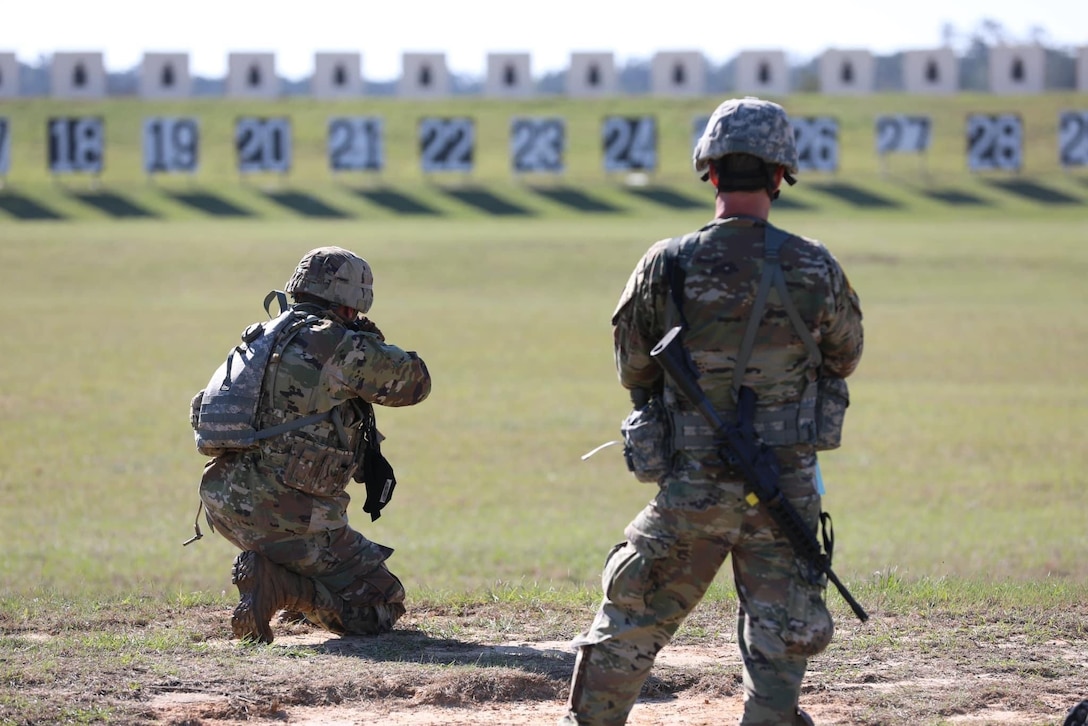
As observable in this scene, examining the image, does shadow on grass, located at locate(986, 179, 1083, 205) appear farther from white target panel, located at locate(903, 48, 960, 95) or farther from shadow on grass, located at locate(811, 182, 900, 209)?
white target panel, located at locate(903, 48, 960, 95)

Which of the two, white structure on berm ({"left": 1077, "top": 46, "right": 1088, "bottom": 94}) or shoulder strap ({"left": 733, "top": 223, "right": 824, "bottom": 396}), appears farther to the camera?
white structure on berm ({"left": 1077, "top": 46, "right": 1088, "bottom": 94})

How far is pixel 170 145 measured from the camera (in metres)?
59.1

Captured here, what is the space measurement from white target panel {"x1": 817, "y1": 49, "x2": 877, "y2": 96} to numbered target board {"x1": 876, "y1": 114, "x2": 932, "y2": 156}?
17.0 meters

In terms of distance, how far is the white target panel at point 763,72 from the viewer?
78875mm

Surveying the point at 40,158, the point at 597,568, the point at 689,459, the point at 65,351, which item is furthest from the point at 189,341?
the point at 40,158

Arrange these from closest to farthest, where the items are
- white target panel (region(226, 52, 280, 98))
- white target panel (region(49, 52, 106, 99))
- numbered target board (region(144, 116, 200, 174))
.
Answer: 1. numbered target board (region(144, 116, 200, 174))
2. white target panel (region(49, 52, 106, 99))
3. white target panel (region(226, 52, 280, 98))

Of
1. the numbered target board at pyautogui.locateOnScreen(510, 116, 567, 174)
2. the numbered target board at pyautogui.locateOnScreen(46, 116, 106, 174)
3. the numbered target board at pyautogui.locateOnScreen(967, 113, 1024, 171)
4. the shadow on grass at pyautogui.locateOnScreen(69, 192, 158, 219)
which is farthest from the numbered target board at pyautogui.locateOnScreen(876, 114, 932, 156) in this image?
the numbered target board at pyautogui.locateOnScreen(46, 116, 106, 174)

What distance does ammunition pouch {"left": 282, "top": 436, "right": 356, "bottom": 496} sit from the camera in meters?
6.17

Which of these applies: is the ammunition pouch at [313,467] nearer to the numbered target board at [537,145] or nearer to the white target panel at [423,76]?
the numbered target board at [537,145]

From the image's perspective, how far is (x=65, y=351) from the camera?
73.2 ft

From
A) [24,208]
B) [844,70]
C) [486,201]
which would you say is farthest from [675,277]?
[844,70]

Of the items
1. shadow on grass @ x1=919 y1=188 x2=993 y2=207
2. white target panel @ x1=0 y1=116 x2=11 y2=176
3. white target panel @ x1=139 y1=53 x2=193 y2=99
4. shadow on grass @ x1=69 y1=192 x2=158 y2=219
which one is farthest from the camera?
white target panel @ x1=139 y1=53 x2=193 y2=99

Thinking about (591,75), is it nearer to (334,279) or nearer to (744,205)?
(334,279)

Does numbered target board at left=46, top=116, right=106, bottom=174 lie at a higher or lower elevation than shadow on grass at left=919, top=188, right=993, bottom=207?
higher
